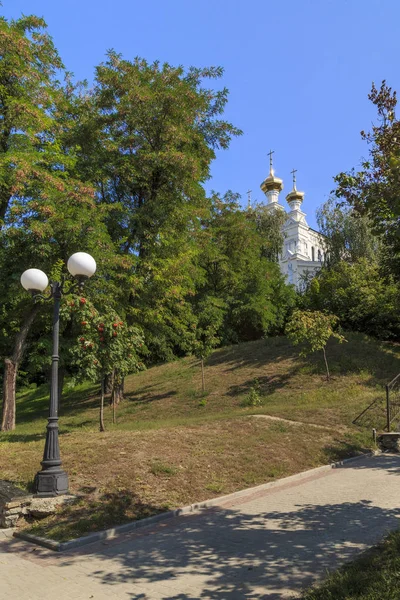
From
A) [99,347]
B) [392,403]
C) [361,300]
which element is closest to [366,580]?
[99,347]

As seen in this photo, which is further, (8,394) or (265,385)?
(265,385)

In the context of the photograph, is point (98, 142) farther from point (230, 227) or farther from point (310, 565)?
point (310, 565)

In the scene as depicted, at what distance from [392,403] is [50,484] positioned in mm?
11770

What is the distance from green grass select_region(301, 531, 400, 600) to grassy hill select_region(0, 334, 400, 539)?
354cm

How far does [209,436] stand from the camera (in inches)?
441

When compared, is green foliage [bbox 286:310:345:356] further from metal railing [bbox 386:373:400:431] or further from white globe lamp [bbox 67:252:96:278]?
white globe lamp [bbox 67:252:96:278]

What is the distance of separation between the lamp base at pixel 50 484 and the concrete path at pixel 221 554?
0.85 meters

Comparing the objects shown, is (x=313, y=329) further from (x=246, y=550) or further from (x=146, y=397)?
(x=246, y=550)

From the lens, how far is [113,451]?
31.2ft

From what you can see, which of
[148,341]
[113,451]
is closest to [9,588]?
[113,451]

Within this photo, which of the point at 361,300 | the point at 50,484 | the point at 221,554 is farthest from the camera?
the point at 361,300

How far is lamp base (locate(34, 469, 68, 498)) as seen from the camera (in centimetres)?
727

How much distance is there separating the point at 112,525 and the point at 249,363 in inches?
743

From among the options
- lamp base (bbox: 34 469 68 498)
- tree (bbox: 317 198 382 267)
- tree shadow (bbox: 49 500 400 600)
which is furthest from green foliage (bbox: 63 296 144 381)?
tree (bbox: 317 198 382 267)
